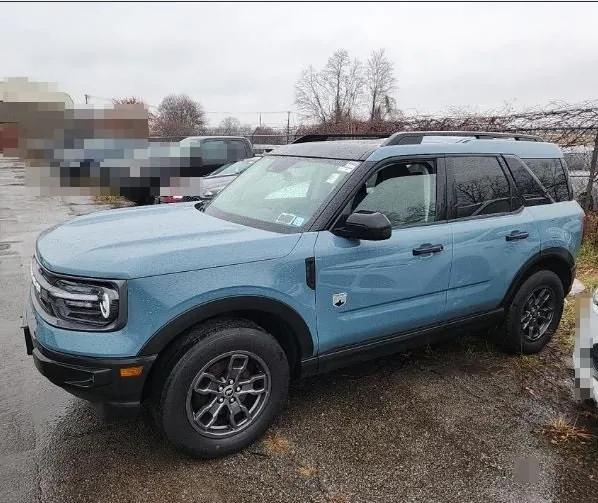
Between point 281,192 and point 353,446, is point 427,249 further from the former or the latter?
point 353,446

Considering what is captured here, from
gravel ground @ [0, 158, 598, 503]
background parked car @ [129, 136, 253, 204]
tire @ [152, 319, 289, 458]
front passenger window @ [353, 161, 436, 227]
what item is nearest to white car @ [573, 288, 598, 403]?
gravel ground @ [0, 158, 598, 503]

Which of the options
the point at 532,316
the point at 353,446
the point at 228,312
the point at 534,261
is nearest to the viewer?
the point at 228,312

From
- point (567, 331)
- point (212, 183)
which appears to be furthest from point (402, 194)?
point (212, 183)

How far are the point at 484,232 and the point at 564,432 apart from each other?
4.64 ft

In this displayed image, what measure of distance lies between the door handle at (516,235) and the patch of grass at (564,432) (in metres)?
1.32

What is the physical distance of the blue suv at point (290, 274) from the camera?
243cm

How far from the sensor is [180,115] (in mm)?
38250

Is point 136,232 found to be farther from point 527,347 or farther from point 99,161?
point 99,161

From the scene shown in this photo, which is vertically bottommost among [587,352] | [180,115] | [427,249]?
[587,352]

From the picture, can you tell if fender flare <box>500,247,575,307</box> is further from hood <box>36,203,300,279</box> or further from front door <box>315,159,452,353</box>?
hood <box>36,203,300,279</box>

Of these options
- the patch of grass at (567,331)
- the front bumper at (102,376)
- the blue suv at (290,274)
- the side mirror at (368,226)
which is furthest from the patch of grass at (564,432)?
the front bumper at (102,376)

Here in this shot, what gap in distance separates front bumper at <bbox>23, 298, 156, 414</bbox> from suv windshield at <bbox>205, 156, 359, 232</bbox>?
1.13 metres

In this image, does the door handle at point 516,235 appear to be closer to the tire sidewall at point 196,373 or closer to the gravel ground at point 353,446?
the gravel ground at point 353,446

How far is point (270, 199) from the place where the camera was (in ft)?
11.2
